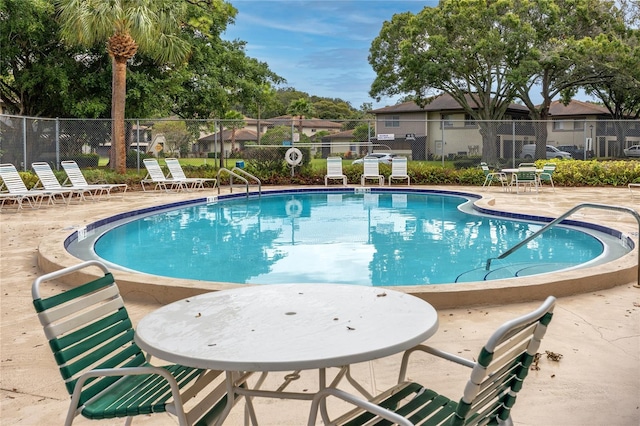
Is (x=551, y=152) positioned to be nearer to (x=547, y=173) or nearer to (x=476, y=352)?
(x=547, y=173)

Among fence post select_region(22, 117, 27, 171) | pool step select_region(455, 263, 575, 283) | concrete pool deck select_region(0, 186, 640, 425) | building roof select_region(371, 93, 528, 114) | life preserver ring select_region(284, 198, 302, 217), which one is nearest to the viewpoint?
concrete pool deck select_region(0, 186, 640, 425)

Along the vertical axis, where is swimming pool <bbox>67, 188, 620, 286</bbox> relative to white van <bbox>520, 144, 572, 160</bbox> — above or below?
below

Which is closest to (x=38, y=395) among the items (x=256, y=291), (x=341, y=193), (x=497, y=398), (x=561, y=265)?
(x=256, y=291)

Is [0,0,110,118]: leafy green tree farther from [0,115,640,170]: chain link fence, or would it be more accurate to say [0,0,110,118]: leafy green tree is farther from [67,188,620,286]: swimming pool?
[67,188,620,286]: swimming pool

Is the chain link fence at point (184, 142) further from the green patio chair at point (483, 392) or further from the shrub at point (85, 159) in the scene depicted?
the green patio chair at point (483, 392)

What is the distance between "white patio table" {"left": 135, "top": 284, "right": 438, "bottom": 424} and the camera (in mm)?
1930

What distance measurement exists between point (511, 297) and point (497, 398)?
2.99 metres

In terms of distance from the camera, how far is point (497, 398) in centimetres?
211

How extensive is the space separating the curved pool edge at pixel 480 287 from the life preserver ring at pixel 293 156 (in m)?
13.3

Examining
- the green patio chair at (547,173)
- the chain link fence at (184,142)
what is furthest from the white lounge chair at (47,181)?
the green patio chair at (547,173)

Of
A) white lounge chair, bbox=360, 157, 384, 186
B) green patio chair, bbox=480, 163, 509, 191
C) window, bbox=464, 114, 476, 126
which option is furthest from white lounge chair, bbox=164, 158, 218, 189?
window, bbox=464, 114, 476, 126

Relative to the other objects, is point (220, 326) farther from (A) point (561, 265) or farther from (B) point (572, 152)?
(B) point (572, 152)

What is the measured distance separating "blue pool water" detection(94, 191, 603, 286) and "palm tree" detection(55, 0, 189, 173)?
19.0 feet

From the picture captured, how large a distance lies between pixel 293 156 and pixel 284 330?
16.8 m
